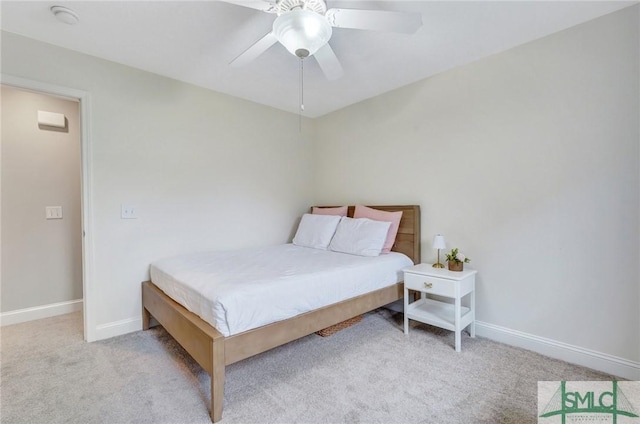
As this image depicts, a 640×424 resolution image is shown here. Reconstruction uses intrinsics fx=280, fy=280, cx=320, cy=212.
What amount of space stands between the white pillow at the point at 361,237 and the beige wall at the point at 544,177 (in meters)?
0.49

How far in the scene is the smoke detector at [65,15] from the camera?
1827mm

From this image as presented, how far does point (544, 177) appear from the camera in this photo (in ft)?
7.09

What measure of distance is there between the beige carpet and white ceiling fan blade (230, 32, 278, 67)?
2144 mm

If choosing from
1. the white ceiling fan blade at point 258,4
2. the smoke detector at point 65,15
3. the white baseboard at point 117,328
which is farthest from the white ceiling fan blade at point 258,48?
the white baseboard at point 117,328

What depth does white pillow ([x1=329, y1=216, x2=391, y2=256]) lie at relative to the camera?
2.79m

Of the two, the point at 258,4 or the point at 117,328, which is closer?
the point at 258,4

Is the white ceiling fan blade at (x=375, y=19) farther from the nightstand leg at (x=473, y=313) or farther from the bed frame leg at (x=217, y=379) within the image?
the nightstand leg at (x=473, y=313)

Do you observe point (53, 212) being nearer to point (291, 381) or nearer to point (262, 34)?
point (262, 34)

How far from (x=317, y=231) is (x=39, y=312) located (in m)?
3.04

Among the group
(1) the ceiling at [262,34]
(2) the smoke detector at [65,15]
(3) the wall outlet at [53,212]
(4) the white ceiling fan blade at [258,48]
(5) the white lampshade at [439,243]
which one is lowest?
(5) the white lampshade at [439,243]

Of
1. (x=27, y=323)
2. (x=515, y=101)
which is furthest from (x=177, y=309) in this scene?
(x=515, y=101)

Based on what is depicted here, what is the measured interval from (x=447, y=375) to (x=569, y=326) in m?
Answer: 1.02

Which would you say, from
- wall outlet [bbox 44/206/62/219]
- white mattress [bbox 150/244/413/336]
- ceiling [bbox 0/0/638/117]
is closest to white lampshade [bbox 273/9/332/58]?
ceiling [bbox 0/0/638/117]

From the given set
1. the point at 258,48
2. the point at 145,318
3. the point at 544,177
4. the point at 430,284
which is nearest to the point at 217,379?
the point at 145,318
